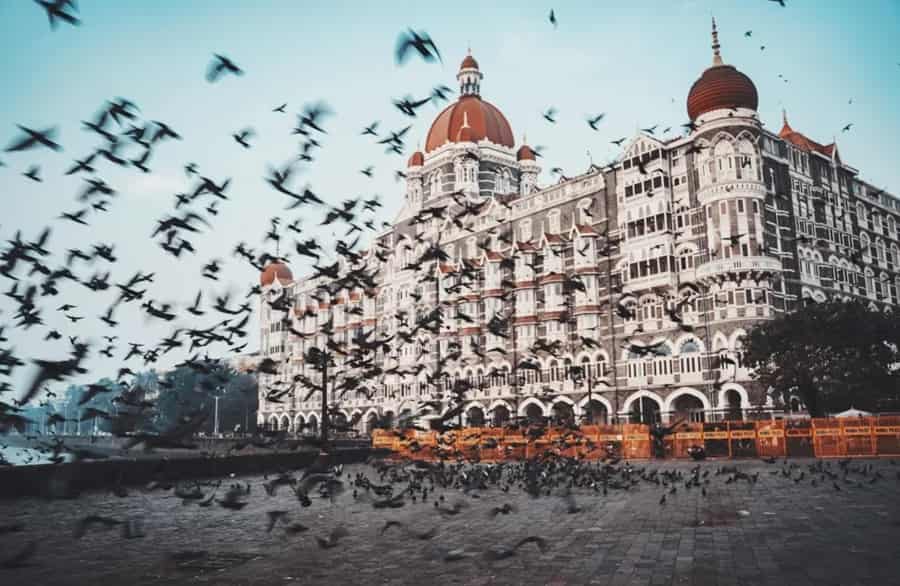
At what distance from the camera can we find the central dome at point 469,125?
68.7m

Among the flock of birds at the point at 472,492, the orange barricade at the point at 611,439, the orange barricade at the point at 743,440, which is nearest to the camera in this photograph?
the flock of birds at the point at 472,492

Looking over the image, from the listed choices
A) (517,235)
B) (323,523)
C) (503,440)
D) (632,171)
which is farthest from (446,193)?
(323,523)

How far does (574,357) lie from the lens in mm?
48125

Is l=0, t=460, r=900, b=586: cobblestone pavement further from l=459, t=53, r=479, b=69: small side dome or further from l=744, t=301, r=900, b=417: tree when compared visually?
l=459, t=53, r=479, b=69: small side dome

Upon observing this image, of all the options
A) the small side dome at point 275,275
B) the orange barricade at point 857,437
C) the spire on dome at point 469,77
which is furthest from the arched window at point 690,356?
the small side dome at point 275,275

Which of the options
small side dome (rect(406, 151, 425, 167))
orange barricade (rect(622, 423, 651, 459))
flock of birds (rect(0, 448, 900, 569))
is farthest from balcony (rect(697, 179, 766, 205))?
small side dome (rect(406, 151, 425, 167))

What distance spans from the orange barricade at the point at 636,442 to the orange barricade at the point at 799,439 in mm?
5621

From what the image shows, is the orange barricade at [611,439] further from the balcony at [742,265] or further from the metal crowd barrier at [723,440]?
the balcony at [742,265]

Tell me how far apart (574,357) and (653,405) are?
22.3 ft

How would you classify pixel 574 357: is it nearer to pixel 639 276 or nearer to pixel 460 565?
pixel 639 276

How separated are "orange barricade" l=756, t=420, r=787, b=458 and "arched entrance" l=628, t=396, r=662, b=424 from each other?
49.1 feet

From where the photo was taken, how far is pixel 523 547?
31.8 feet

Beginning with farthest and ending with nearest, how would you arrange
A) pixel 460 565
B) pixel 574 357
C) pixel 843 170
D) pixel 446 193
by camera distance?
pixel 446 193 → pixel 843 170 → pixel 574 357 → pixel 460 565

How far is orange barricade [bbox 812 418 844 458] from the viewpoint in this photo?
26.2 meters
